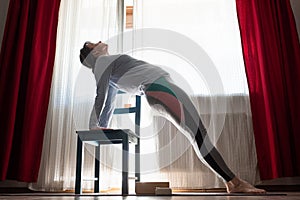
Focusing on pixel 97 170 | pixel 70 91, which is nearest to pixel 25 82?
pixel 70 91

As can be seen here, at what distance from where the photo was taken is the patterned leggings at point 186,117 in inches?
65.2

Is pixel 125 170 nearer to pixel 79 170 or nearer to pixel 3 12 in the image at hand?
pixel 79 170

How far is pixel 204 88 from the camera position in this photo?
2.38m

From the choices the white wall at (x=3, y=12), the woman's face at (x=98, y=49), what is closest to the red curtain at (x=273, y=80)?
the woman's face at (x=98, y=49)

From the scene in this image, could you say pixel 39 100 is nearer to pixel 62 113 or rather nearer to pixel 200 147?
pixel 62 113

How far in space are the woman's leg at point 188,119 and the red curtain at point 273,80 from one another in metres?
0.60

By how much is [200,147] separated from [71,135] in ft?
3.85

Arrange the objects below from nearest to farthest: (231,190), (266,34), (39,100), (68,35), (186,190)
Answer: (231,190), (186,190), (266,34), (39,100), (68,35)

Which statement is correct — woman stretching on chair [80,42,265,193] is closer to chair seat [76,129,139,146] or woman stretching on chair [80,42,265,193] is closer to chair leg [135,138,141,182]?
chair seat [76,129,139,146]

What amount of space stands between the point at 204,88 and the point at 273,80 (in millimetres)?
502

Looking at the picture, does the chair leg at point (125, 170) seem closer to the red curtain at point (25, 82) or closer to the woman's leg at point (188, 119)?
the woman's leg at point (188, 119)

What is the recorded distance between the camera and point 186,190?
217cm

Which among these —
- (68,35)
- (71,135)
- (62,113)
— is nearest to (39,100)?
(62,113)

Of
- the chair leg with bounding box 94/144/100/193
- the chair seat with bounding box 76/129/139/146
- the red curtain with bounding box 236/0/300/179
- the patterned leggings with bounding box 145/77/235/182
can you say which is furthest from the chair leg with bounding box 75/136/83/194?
the red curtain with bounding box 236/0/300/179
